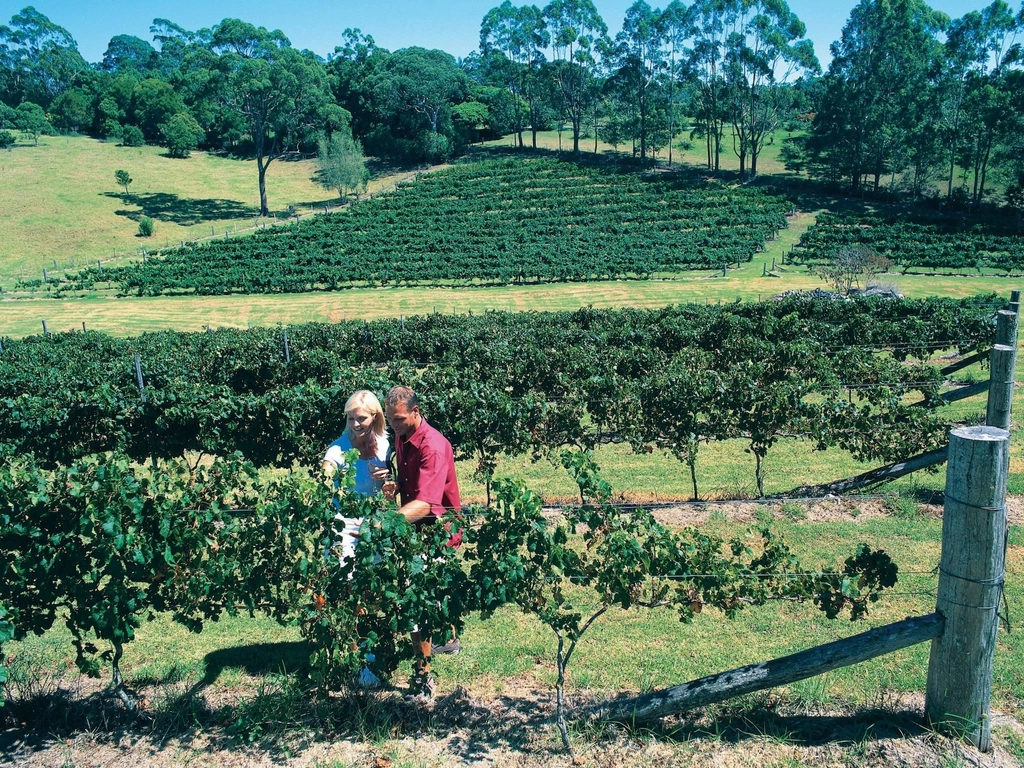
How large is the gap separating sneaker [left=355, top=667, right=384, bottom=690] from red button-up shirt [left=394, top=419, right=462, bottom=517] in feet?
3.86

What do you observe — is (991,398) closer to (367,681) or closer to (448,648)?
(448,648)

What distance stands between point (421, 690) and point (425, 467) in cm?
142

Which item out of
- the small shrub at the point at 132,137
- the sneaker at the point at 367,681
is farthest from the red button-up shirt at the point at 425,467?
the small shrub at the point at 132,137

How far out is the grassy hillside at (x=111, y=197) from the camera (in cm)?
5706

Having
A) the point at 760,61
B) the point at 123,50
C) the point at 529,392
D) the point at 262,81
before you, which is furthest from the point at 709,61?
the point at 123,50

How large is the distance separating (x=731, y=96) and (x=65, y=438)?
7085cm

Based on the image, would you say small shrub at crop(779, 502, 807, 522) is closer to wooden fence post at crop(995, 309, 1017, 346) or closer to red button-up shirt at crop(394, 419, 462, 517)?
wooden fence post at crop(995, 309, 1017, 346)

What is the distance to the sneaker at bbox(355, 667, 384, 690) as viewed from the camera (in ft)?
17.2

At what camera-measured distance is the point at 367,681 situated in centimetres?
527

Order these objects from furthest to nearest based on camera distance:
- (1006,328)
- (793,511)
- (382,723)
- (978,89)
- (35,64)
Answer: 1. (35,64)
2. (978,89)
3. (793,511)
4. (1006,328)
5. (382,723)

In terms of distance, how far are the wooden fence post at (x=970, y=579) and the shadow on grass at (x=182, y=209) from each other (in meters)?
68.8

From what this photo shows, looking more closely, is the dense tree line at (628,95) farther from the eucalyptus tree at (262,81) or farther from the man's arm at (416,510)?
the man's arm at (416,510)

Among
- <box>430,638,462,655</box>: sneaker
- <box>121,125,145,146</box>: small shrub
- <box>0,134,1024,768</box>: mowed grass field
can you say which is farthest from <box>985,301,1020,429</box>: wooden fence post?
<box>121,125,145,146</box>: small shrub

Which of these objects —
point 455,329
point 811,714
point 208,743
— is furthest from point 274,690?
point 455,329
